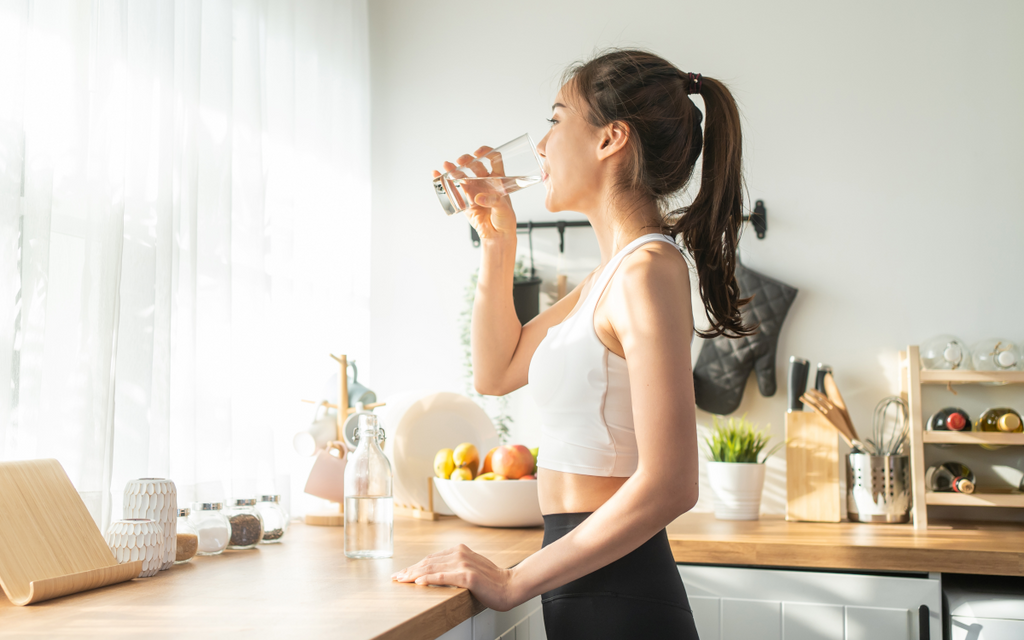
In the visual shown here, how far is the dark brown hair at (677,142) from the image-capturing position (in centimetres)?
101

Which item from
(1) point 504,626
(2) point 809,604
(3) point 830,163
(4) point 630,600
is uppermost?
(3) point 830,163

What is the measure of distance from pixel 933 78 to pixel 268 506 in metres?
2.06

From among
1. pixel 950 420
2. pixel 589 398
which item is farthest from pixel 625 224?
pixel 950 420

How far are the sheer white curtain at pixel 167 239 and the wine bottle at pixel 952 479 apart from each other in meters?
1.62

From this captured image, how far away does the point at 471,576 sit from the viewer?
937 millimetres

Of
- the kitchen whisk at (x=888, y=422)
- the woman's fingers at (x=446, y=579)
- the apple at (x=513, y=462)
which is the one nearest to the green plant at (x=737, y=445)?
the kitchen whisk at (x=888, y=422)

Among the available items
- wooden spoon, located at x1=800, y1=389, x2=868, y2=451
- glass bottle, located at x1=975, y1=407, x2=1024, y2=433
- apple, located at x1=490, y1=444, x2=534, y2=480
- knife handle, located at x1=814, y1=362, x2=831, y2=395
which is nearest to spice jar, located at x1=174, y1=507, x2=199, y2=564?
apple, located at x1=490, y1=444, x2=534, y2=480

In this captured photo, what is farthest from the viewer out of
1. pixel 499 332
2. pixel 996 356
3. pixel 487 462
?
pixel 996 356

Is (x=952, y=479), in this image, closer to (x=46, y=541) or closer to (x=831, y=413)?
(x=831, y=413)

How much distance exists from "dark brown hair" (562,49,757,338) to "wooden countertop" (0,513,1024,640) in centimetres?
54

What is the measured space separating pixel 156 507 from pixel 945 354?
1859mm

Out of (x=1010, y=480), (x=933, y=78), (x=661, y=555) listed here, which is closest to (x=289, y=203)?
(x=661, y=555)

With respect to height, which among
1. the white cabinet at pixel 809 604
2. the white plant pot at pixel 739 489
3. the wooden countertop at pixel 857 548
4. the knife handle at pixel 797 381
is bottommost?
the white cabinet at pixel 809 604

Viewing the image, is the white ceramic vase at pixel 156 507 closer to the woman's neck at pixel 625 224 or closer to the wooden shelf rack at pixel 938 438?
the woman's neck at pixel 625 224
